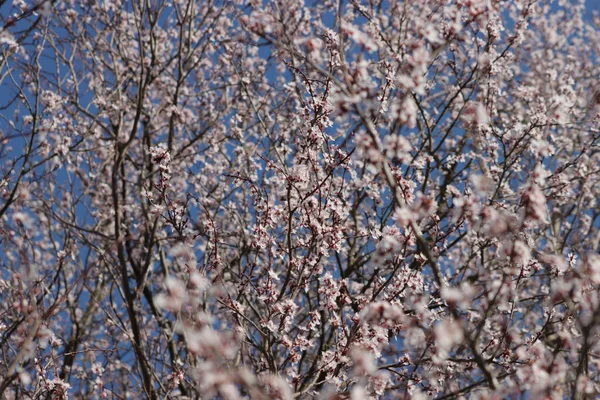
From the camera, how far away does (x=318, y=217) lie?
4.89m

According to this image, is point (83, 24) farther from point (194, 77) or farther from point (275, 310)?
point (275, 310)

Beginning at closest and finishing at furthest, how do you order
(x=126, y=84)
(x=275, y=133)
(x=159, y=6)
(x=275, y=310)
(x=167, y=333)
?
(x=275, y=310) < (x=167, y=333) < (x=159, y=6) < (x=275, y=133) < (x=126, y=84)

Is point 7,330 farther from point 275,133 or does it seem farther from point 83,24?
point 83,24

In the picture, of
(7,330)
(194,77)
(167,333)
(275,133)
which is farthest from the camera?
(194,77)

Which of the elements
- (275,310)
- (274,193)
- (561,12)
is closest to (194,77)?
(274,193)

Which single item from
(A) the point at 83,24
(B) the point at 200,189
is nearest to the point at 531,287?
(B) the point at 200,189

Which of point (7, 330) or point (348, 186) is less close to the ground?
point (348, 186)

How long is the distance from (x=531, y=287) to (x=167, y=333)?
559 cm

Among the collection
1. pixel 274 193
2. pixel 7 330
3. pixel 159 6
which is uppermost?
pixel 159 6

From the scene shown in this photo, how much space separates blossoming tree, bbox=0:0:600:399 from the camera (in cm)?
339

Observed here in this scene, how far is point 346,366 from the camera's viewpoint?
15.4ft

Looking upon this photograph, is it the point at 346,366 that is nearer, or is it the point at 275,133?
the point at 346,366

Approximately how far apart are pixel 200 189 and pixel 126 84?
194 centimetres

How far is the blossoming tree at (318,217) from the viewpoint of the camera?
3395mm
